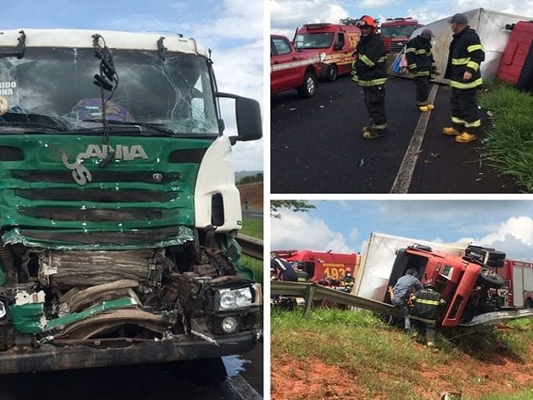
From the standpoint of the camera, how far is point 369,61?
4781 mm

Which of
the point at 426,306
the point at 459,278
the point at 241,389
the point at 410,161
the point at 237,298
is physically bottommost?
the point at 241,389

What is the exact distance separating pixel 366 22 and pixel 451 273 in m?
2.01

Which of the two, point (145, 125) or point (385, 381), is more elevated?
point (145, 125)

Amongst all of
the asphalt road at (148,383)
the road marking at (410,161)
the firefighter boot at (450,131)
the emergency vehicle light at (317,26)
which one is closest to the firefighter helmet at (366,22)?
the emergency vehicle light at (317,26)

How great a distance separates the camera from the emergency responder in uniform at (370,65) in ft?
14.4

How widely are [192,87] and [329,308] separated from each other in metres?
1.82

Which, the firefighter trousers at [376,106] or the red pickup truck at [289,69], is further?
the firefighter trousers at [376,106]

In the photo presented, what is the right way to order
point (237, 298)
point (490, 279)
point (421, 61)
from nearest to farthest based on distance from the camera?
point (237, 298) < point (490, 279) < point (421, 61)

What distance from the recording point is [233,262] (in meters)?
3.64

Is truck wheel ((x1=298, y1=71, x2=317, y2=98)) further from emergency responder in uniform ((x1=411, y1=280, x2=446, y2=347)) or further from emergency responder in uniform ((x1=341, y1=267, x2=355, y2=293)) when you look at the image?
emergency responder in uniform ((x1=411, y1=280, x2=446, y2=347))

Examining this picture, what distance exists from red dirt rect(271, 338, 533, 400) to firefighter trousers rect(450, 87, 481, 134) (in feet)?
5.24

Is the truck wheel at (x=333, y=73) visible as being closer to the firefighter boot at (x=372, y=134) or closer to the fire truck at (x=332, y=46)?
the fire truck at (x=332, y=46)

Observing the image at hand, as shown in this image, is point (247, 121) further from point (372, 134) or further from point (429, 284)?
point (429, 284)

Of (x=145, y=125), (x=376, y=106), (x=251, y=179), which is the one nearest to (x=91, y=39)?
(x=145, y=125)
